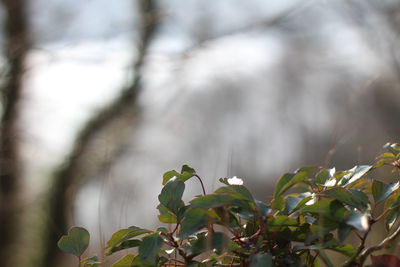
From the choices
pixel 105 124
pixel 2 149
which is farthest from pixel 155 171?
pixel 105 124

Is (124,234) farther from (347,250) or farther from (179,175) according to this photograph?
(347,250)

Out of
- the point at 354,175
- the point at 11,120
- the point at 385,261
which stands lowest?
the point at 385,261

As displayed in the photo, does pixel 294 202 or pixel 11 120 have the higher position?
pixel 11 120

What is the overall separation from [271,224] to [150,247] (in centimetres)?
15

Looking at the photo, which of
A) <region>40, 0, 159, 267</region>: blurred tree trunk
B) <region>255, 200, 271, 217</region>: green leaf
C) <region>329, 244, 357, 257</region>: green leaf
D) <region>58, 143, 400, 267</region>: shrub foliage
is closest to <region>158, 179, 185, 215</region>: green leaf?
<region>58, 143, 400, 267</region>: shrub foliage

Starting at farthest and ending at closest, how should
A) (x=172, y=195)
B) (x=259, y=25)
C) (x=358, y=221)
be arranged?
(x=259, y=25), (x=172, y=195), (x=358, y=221)

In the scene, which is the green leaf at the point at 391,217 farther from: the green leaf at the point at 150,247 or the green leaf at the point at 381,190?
the green leaf at the point at 150,247

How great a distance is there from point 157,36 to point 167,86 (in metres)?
1.71

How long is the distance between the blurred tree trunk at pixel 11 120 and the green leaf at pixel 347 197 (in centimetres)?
398

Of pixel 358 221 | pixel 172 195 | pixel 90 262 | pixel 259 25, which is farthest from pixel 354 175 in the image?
pixel 259 25

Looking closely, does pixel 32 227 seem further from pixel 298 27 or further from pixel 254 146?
pixel 298 27

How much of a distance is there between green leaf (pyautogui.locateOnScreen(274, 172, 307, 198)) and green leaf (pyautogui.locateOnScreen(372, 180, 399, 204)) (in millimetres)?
106

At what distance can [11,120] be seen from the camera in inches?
205

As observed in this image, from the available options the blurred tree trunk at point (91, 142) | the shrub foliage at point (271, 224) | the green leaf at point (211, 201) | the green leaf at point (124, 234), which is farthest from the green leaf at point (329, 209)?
the blurred tree trunk at point (91, 142)
